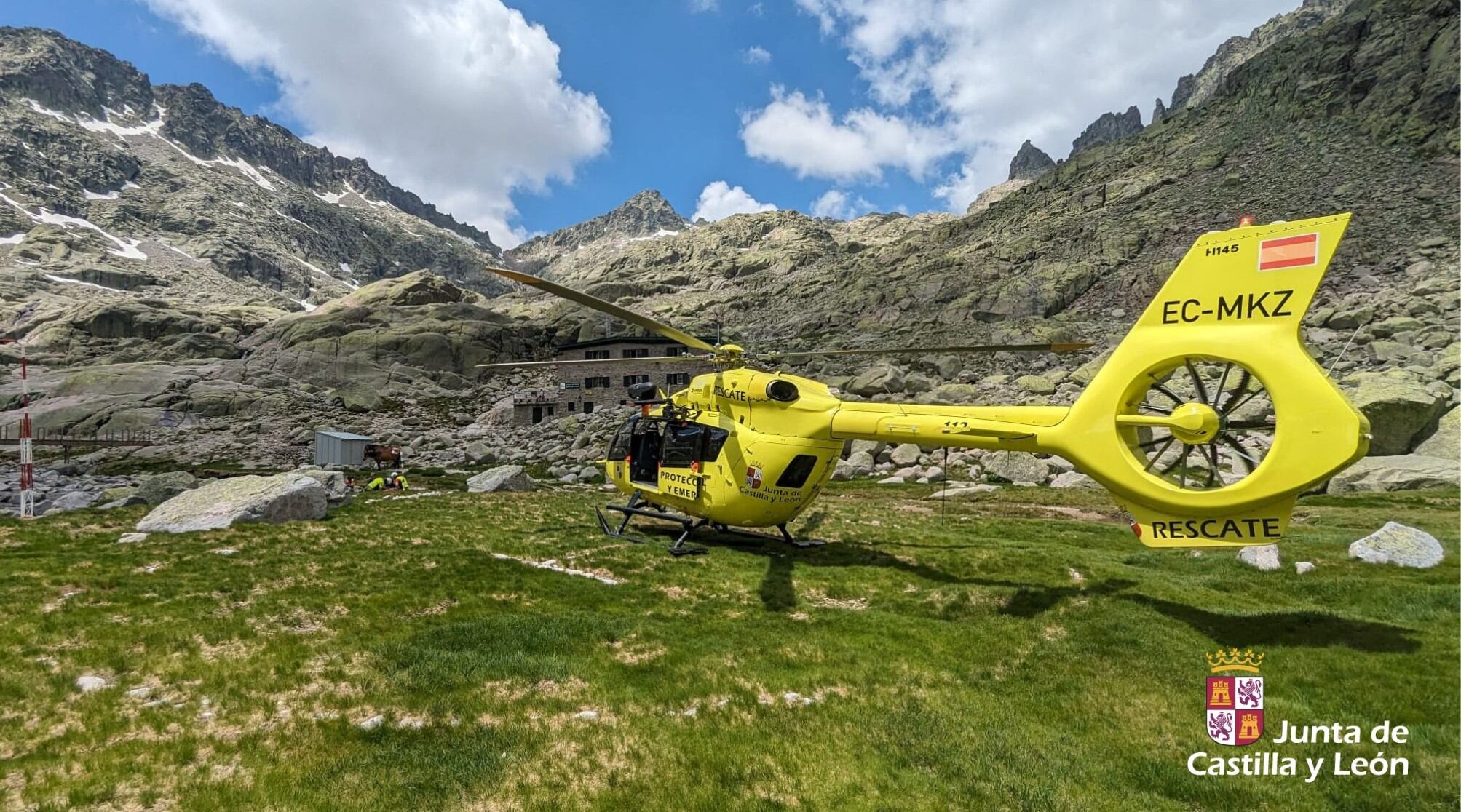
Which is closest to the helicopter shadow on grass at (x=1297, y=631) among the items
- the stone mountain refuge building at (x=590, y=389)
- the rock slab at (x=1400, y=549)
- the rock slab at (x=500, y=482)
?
the rock slab at (x=1400, y=549)

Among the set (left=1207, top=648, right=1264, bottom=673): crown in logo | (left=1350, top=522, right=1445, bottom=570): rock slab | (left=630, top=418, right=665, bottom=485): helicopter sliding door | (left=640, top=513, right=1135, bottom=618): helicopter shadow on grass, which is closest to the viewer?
(left=1207, top=648, right=1264, bottom=673): crown in logo

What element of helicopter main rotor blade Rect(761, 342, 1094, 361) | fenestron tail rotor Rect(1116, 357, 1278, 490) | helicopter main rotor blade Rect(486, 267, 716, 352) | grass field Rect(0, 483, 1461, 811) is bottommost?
grass field Rect(0, 483, 1461, 811)

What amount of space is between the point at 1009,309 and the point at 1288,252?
79.4 metres

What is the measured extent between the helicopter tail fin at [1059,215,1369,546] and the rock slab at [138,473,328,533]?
21.1 m

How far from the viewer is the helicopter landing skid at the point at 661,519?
1523 cm

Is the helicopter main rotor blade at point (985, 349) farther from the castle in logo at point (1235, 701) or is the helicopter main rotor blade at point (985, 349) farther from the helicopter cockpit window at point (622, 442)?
the helicopter cockpit window at point (622, 442)

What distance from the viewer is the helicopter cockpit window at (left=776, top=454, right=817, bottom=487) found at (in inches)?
543

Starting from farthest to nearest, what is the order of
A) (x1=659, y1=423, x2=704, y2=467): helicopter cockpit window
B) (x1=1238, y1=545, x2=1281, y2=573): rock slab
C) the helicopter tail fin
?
(x1=659, y1=423, x2=704, y2=467): helicopter cockpit window
(x1=1238, y1=545, x2=1281, y2=573): rock slab
the helicopter tail fin

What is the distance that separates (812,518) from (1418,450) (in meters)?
29.4

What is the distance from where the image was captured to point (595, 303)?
12.9m

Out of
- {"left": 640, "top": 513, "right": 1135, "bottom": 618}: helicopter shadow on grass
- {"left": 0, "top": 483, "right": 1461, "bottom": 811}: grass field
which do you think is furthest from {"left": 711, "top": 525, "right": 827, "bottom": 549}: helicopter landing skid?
{"left": 0, "top": 483, "right": 1461, "bottom": 811}: grass field

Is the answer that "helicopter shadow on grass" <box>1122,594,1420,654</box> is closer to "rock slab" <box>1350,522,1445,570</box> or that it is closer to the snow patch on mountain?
"rock slab" <box>1350,522,1445,570</box>

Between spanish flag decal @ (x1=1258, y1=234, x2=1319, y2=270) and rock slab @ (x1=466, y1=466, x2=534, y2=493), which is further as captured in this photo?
rock slab @ (x1=466, y1=466, x2=534, y2=493)

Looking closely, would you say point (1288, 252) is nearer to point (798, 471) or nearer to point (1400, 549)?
point (798, 471)
